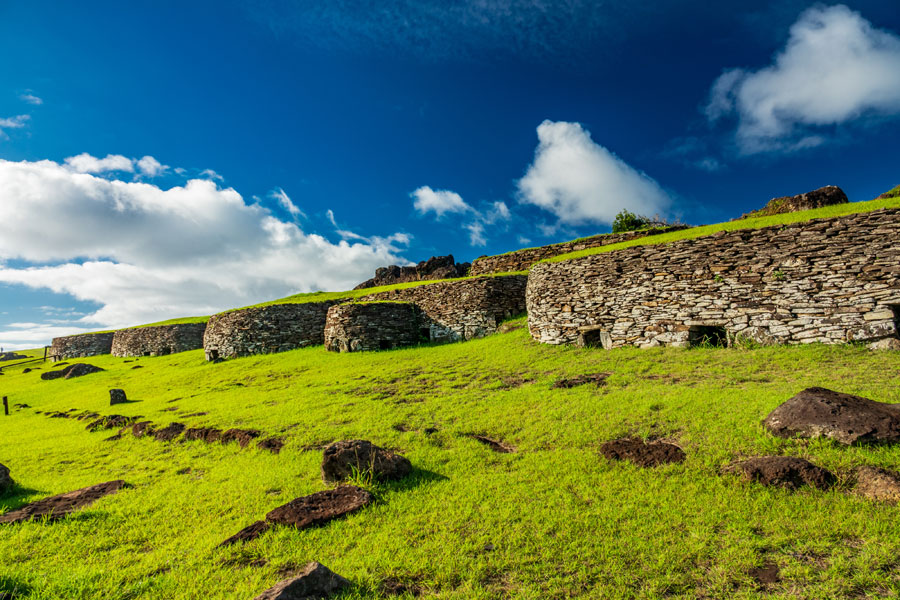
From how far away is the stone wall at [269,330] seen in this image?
24.8m

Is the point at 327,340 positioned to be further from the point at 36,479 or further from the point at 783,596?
the point at 783,596

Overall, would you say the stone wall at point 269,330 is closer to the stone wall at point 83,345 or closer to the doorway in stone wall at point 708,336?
the doorway in stone wall at point 708,336

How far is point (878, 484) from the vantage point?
426cm

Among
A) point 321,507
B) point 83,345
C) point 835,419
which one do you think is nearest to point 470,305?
point 835,419

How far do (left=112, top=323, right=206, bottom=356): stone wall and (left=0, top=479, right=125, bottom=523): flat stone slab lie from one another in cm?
3490

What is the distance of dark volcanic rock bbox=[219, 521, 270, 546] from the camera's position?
4.34 meters

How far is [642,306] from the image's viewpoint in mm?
13734

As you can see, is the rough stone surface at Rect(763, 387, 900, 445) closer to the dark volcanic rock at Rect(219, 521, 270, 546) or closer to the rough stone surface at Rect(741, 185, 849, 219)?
the dark volcanic rock at Rect(219, 521, 270, 546)

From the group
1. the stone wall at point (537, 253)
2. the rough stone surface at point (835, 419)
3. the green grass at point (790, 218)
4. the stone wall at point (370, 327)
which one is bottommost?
the rough stone surface at point (835, 419)

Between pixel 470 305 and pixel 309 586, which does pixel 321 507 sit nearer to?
pixel 309 586

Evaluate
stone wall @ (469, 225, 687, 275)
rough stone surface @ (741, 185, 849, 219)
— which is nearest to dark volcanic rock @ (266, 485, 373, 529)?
stone wall @ (469, 225, 687, 275)

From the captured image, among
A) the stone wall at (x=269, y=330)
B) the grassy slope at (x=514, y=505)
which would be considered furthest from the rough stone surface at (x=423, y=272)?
the grassy slope at (x=514, y=505)

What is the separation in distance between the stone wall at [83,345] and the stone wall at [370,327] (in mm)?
41826

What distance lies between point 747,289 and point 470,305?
12191 millimetres
